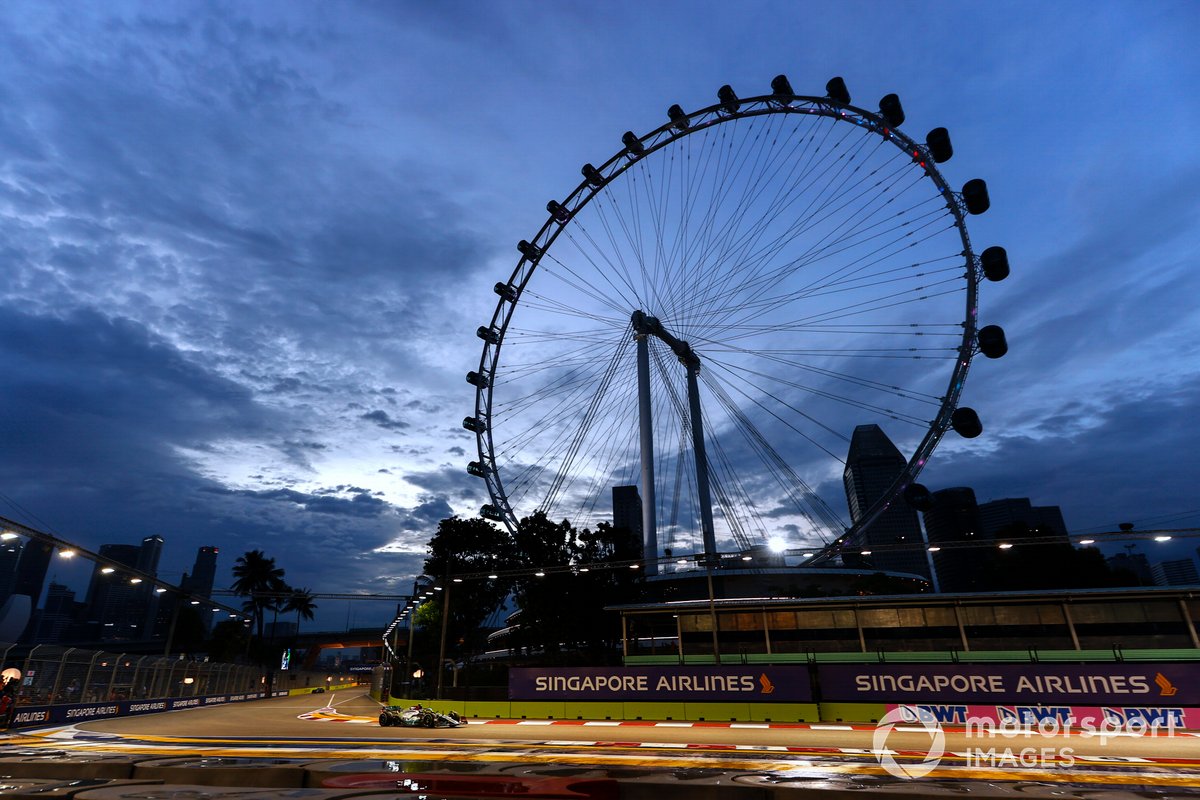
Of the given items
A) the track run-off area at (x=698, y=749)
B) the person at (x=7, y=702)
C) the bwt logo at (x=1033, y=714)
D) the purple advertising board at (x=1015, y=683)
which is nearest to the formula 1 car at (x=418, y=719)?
the track run-off area at (x=698, y=749)

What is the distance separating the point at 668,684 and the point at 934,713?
11.5 m

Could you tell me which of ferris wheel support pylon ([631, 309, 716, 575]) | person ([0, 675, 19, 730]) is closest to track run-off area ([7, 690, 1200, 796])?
person ([0, 675, 19, 730])

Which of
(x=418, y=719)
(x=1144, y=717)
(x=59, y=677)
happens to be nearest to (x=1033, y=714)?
(x=1144, y=717)

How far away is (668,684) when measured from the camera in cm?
3006

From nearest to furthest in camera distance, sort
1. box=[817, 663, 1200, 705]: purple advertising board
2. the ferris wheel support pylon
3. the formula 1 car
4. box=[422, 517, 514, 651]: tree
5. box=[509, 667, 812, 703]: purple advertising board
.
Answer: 1. box=[817, 663, 1200, 705]: purple advertising board
2. box=[509, 667, 812, 703]: purple advertising board
3. the formula 1 car
4. the ferris wheel support pylon
5. box=[422, 517, 514, 651]: tree

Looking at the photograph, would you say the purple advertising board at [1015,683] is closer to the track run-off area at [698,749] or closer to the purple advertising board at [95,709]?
the track run-off area at [698,749]

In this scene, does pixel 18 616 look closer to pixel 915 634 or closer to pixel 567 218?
pixel 567 218

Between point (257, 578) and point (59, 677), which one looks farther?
point (257, 578)

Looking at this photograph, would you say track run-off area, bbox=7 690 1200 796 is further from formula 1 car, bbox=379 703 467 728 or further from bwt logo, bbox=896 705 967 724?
bwt logo, bbox=896 705 967 724

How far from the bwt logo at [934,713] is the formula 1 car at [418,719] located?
20.0 meters

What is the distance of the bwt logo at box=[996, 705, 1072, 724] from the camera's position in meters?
24.2

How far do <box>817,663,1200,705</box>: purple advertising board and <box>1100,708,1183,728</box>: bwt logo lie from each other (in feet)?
1.79

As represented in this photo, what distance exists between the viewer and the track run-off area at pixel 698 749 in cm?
1398

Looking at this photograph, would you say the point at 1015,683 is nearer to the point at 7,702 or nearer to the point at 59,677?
the point at 7,702
